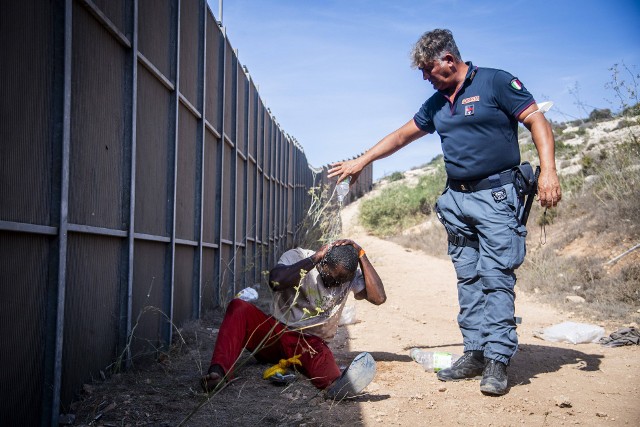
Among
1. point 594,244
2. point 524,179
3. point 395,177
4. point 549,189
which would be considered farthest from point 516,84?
point 395,177

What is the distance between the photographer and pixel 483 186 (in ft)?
11.8

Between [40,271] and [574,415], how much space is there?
249 centimetres

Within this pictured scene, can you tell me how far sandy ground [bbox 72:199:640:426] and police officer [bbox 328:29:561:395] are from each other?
266mm

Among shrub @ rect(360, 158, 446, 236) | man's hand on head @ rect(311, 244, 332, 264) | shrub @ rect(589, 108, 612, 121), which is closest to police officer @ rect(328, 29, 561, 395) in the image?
man's hand on head @ rect(311, 244, 332, 264)

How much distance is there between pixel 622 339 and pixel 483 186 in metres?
2.04

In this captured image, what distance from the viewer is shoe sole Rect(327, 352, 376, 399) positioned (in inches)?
125

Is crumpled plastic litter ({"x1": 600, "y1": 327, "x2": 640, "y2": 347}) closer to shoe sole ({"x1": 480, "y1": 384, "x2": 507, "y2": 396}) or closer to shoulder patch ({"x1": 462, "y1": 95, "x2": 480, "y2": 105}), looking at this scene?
shoe sole ({"x1": 480, "y1": 384, "x2": 507, "y2": 396})

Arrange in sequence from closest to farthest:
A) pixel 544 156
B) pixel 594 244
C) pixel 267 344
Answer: pixel 544 156 < pixel 267 344 < pixel 594 244

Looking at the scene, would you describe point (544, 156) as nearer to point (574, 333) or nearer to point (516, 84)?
point (516, 84)

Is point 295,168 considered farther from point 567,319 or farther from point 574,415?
point 574,415

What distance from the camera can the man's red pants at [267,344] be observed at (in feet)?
11.3

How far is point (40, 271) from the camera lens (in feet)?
8.22

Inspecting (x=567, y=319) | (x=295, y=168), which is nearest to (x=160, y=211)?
(x=567, y=319)

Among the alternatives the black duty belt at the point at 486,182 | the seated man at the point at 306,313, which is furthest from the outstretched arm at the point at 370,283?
the black duty belt at the point at 486,182
